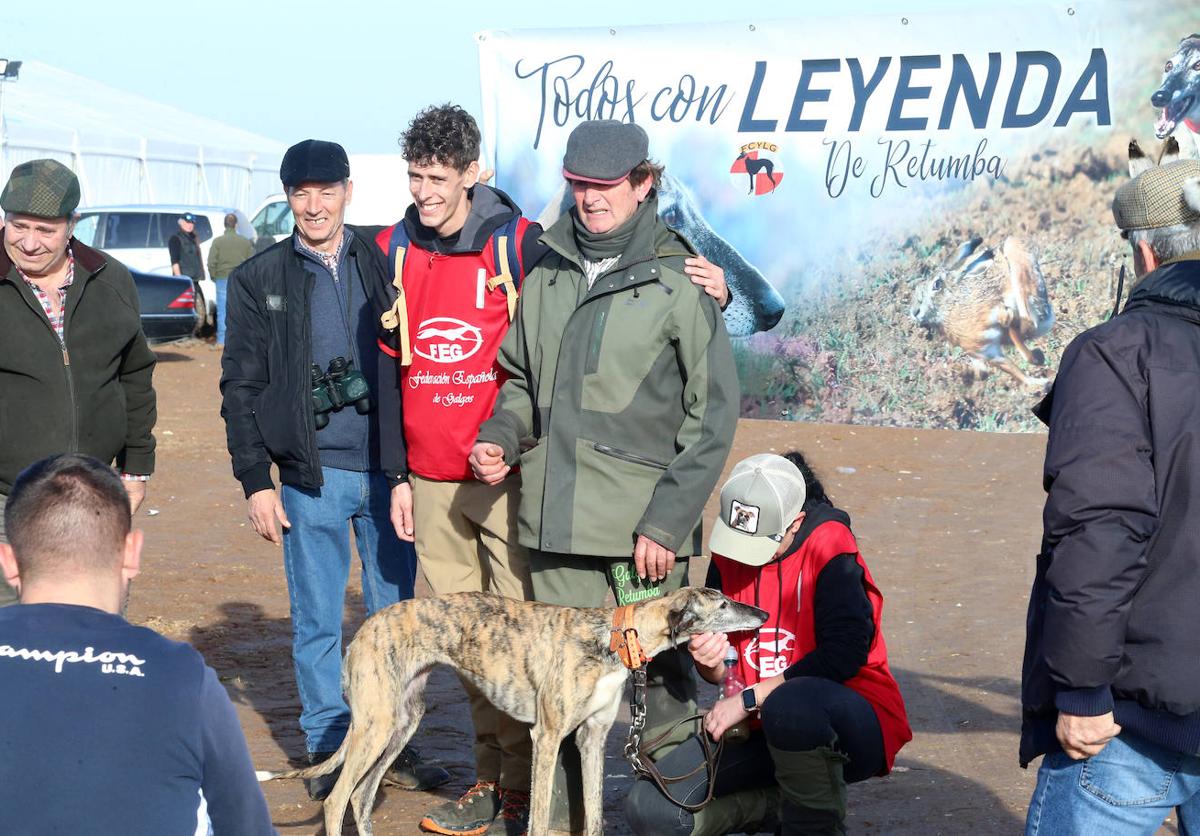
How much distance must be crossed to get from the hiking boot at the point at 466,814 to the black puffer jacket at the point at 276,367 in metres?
1.23

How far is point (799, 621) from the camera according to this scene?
4.16 metres

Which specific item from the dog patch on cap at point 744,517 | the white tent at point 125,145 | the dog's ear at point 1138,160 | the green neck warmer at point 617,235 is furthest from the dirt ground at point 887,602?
the white tent at point 125,145

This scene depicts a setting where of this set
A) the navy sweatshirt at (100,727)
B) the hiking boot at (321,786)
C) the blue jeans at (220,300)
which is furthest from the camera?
the blue jeans at (220,300)

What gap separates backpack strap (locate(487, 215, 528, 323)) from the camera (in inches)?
179

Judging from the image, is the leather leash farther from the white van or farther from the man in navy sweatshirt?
the white van

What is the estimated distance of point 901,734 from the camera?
4125 mm

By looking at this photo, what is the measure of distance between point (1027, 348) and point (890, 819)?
27.3 feet

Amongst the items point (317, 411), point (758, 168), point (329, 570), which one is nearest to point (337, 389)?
point (317, 411)

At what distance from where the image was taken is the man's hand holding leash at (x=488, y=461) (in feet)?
13.5

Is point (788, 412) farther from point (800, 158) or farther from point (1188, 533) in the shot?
point (1188, 533)

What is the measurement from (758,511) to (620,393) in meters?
0.54

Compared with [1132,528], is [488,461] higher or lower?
lower

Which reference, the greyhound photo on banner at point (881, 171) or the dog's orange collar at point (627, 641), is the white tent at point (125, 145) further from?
the dog's orange collar at point (627, 641)

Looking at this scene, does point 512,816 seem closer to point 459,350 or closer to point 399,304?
point 459,350
